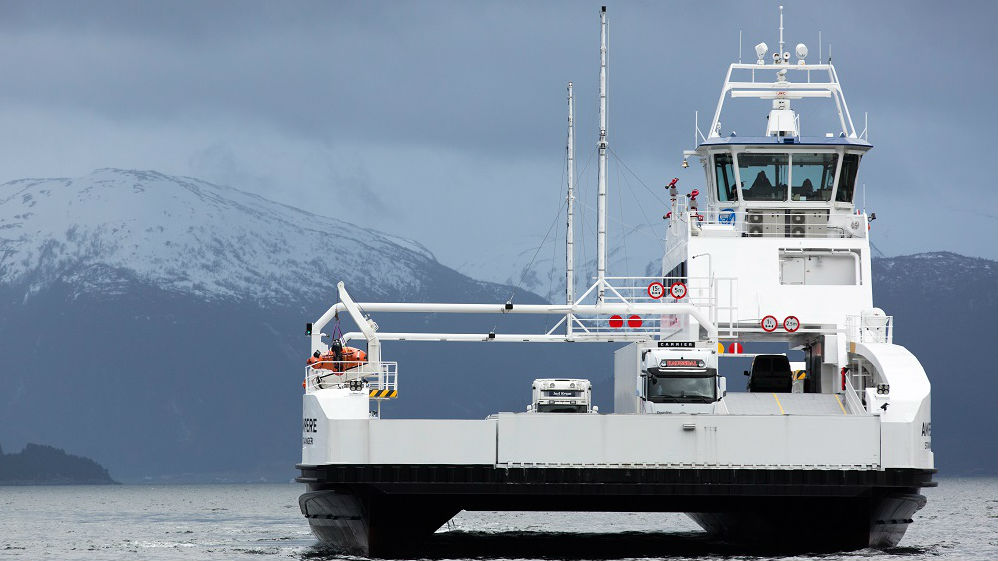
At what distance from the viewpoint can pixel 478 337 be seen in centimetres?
4409

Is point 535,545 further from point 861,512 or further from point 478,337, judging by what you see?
point 861,512

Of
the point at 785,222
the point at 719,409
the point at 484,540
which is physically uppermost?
the point at 785,222

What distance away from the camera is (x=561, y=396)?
4659cm

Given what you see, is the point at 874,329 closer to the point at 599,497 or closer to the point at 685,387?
the point at 685,387

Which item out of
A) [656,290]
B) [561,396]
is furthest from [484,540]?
[656,290]

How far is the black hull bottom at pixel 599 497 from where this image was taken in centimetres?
2950

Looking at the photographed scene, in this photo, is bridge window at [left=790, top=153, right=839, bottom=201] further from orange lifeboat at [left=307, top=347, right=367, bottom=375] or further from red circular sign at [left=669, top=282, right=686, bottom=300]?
orange lifeboat at [left=307, top=347, right=367, bottom=375]

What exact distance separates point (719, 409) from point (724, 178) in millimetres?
9887

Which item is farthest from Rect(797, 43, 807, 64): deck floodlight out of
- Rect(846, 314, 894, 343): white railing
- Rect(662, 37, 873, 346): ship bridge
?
Rect(846, 314, 894, 343): white railing

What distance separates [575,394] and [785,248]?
379 inches

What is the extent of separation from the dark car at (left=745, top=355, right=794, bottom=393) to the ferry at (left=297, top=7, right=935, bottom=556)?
5 centimetres

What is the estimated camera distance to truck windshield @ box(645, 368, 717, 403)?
33.6 metres

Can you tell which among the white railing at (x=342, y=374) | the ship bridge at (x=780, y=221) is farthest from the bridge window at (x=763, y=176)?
the white railing at (x=342, y=374)

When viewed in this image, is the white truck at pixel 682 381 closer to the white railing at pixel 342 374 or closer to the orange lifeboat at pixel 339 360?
the white railing at pixel 342 374
